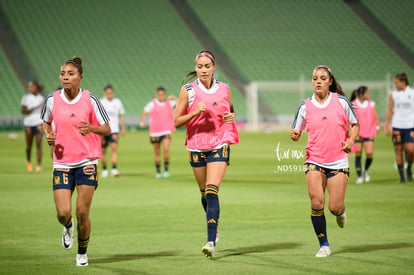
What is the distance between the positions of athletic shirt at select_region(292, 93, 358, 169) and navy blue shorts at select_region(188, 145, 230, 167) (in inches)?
40.8

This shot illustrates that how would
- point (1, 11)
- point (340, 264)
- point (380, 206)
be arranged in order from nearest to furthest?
point (340, 264) → point (380, 206) → point (1, 11)

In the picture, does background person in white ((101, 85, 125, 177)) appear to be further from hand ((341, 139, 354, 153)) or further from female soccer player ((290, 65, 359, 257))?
hand ((341, 139, 354, 153))

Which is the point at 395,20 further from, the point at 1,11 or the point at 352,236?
the point at 352,236

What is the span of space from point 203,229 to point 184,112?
2235 mm

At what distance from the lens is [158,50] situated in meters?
46.2

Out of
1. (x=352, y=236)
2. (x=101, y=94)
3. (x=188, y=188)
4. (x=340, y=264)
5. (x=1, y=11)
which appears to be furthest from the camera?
(x=1, y=11)

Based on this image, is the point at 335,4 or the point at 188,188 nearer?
the point at 188,188

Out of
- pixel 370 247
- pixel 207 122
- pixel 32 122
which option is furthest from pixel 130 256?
pixel 32 122

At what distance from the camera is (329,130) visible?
807 centimetres

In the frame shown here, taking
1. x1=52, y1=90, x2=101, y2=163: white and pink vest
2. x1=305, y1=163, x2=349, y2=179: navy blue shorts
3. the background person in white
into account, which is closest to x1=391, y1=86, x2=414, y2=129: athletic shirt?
the background person in white

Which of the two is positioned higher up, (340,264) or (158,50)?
(158,50)

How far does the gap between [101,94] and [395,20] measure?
2236cm

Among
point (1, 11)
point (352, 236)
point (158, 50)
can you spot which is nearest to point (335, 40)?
point (158, 50)

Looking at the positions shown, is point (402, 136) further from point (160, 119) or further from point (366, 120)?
point (160, 119)
